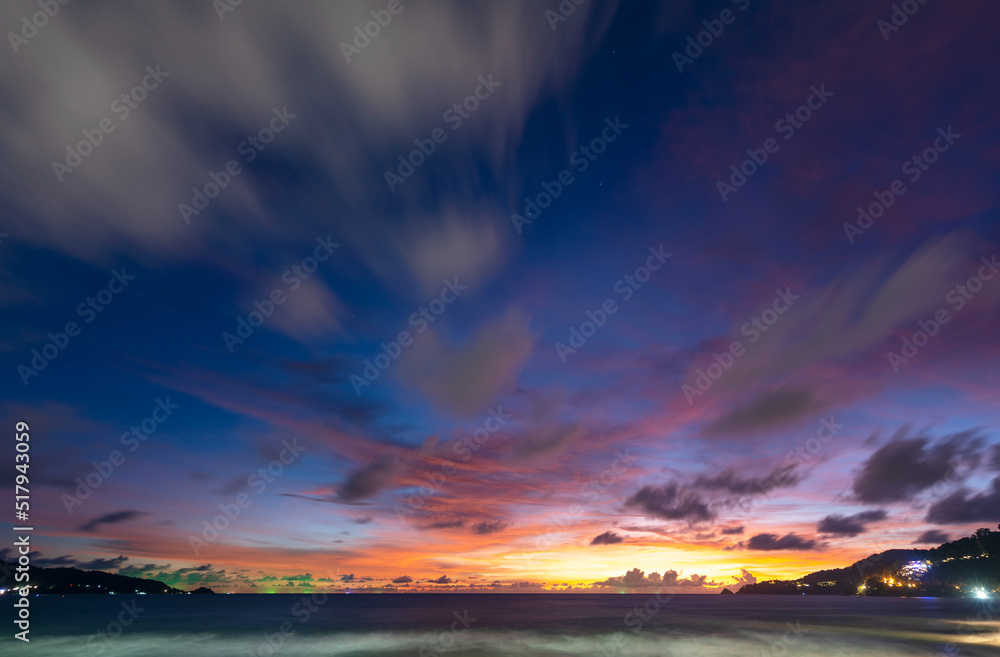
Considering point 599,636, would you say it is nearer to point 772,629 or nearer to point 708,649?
point 708,649

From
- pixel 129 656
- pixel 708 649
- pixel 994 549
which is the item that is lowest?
pixel 994 549

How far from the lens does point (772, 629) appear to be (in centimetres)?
8106

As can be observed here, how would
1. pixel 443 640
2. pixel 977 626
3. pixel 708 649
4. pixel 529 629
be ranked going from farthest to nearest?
pixel 529 629 < pixel 977 626 < pixel 443 640 < pixel 708 649

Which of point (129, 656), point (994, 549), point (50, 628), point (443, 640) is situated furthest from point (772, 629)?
point (994, 549)

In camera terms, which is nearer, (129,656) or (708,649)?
(129,656)

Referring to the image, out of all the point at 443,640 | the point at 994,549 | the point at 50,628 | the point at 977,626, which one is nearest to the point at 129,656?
the point at 443,640

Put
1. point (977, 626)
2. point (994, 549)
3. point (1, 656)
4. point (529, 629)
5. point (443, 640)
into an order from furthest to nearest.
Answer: point (994, 549), point (529, 629), point (977, 626), point (443, 640), point (1, 656)

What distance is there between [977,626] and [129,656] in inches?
4694

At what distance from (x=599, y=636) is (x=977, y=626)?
61.6 meters

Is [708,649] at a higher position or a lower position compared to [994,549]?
higher

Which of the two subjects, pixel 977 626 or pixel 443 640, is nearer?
pixel 443 640

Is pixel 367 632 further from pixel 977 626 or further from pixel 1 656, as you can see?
pixel 977 626

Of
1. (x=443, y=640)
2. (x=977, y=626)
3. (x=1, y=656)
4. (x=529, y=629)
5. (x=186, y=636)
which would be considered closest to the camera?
(x=1, y=656)

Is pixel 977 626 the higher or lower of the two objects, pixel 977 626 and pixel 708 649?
the lower
